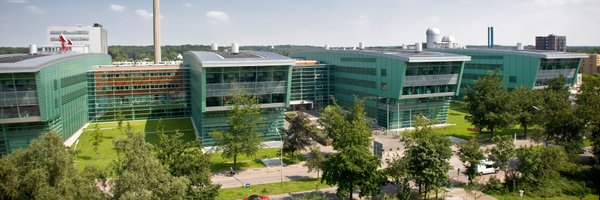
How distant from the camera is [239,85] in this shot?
54.1m

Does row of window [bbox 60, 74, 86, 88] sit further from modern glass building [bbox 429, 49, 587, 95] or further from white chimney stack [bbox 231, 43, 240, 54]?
modern glass building [bbox 429, 49, 587, 95]

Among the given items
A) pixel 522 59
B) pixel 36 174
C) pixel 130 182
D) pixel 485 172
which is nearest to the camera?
pixel 130 182

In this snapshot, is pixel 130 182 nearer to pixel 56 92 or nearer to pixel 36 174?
pixel 36 174

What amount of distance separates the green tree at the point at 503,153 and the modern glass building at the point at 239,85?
25219mm

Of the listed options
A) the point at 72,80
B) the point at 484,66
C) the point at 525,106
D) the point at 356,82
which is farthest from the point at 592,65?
the point at 72,80

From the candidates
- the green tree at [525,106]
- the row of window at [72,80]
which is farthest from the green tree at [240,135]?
the green tree at [525,106]

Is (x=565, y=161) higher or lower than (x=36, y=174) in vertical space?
lower

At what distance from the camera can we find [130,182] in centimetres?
2259

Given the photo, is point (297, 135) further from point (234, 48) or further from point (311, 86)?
point (311, 86)

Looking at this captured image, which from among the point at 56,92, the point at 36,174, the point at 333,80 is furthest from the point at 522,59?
the point at 36,174

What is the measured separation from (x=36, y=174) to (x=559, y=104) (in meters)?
54.1

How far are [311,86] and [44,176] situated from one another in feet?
202

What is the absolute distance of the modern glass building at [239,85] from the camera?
5309cm

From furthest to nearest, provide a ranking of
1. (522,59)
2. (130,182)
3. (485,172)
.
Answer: (522,59)
(485,172)
(130,182)
